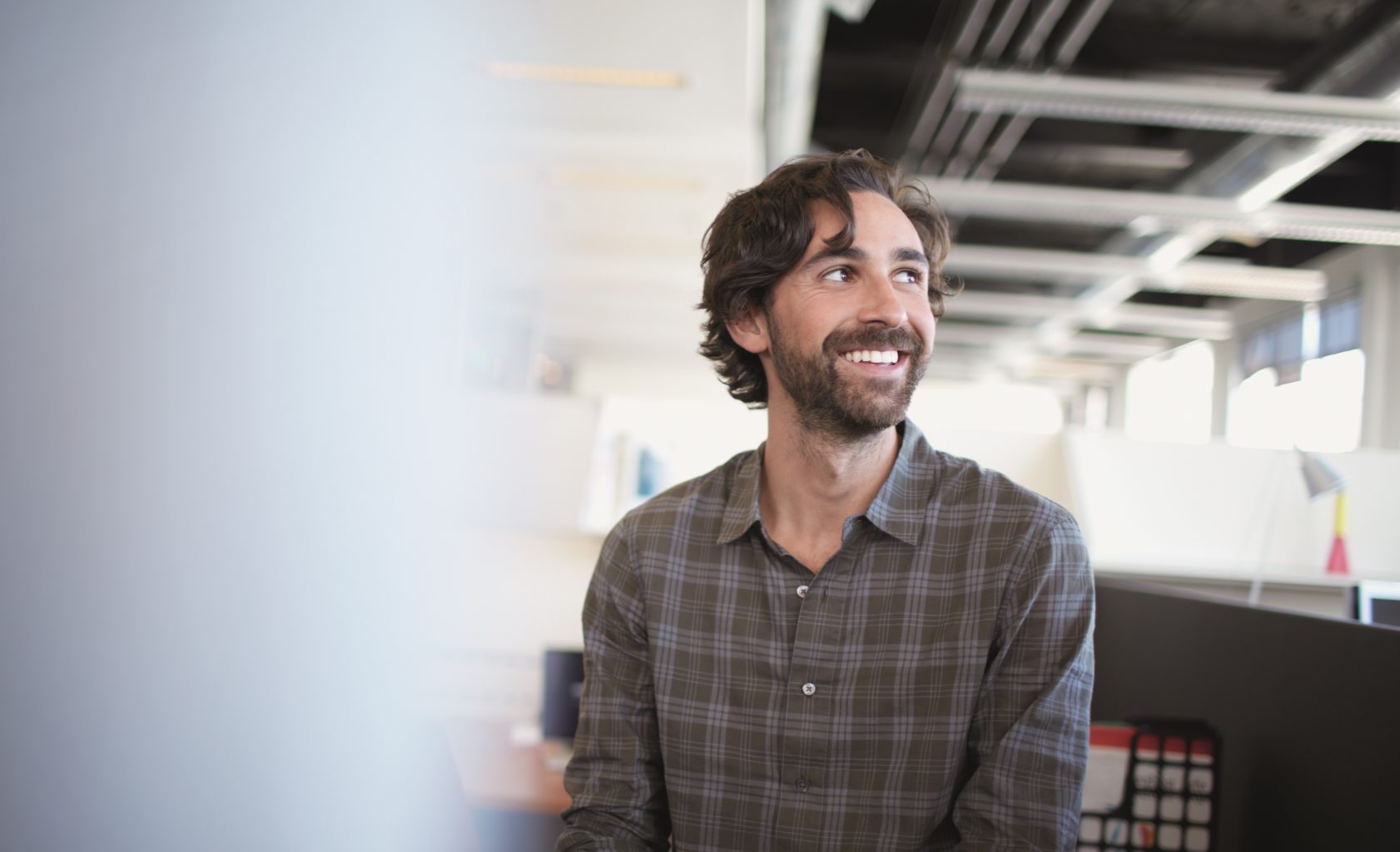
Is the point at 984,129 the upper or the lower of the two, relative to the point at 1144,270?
upper

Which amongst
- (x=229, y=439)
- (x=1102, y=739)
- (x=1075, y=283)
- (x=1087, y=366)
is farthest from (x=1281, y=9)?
(x=1087, y=366)

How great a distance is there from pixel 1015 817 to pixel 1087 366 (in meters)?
14.4

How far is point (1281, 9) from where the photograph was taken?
17.8 feet

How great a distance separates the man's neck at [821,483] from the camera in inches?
56.6

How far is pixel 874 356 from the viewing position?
1396mm

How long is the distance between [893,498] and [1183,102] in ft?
13.0

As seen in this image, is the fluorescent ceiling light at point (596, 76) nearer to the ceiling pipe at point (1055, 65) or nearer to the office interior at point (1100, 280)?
the office interior at point (1100, 280)

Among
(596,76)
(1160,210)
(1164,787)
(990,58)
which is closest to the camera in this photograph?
(1164,787)

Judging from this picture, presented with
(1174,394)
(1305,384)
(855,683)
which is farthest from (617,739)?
(1174,394)

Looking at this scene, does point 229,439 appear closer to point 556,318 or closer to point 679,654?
point 679,654

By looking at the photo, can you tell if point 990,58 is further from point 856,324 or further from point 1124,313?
point 1124,313

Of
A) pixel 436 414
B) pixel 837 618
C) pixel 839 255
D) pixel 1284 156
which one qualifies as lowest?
pixel 837 618

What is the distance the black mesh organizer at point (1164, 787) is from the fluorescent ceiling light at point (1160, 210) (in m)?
4.69

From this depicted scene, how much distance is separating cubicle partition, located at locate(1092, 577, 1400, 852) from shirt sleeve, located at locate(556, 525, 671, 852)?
3.23 feet
